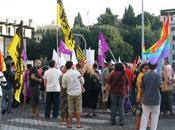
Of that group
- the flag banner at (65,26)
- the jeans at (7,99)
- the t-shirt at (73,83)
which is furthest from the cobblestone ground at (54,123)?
the flag banner at (65,26)

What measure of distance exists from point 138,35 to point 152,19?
27.2m

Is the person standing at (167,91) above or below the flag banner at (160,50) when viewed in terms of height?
below

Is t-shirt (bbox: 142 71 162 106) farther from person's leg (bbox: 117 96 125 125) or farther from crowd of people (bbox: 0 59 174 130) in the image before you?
person's leg (bbox: 117 96 125 125)

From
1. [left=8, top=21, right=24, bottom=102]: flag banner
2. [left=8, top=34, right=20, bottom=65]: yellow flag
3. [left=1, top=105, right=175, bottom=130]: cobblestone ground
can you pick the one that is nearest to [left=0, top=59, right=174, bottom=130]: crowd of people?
[left=1, top=105, right=175, bottom=130]: cobblestone ground

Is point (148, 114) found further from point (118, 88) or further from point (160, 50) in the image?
point (160, 50)

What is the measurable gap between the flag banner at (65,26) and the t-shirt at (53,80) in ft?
5.06

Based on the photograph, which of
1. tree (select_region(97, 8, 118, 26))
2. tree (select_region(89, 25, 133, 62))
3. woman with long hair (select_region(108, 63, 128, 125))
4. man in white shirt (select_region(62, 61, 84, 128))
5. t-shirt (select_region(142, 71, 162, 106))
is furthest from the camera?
tree (select_region(97, 8, 118, 26))

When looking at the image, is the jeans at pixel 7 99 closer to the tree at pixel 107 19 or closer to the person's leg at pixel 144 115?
the person's leg at pixel 144 115

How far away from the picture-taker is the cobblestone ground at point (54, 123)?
1285 centimetres

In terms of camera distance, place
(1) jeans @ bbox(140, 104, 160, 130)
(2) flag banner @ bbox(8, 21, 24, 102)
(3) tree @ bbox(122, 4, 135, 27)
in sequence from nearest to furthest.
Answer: (1) jeans @ bbox(140, 104, 160, 130) → (2) flag banner @ bbox(8, 21, 24, 102) → (3) tree @ bbox(122, 4, 135, 27)

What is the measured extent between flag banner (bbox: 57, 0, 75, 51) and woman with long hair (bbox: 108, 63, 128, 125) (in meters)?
2.91

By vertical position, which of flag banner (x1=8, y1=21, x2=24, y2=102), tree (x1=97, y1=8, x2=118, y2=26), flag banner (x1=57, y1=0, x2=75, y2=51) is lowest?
flag banner (x1=8, y1=21, x2=24, y2=102)

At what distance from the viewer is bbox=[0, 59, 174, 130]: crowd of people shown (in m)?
11.1

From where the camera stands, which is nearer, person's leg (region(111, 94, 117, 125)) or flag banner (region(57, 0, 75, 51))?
person's leg (region(111, 94, 117, 125))
